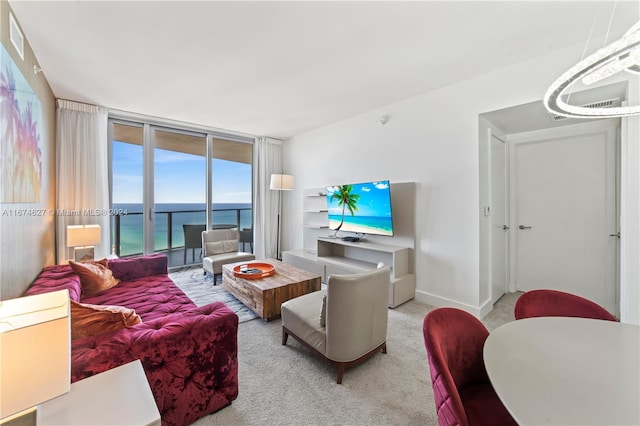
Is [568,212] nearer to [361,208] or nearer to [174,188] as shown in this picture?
[361,208]

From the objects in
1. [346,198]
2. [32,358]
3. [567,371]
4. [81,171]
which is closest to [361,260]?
[346,198]

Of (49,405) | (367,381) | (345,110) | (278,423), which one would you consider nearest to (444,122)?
(345,110)

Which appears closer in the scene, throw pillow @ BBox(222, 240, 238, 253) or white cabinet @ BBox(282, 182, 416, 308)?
white cabinet @ BBox(282, 182, 416, 308)

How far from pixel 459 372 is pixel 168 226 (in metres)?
5.11

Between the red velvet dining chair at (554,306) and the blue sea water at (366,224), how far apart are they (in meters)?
1.92

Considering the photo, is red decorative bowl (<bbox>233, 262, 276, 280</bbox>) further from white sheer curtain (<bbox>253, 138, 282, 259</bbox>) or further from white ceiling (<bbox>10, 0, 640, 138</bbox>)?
white ceiling (<bbox>10, 0, 640, 138</bbox>)

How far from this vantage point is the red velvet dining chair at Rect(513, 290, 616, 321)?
1490 mm

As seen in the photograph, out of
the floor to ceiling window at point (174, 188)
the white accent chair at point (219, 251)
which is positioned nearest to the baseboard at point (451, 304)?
the white accent chair at point (219, 251)

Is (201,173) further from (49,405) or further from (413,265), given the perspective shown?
(49,405)

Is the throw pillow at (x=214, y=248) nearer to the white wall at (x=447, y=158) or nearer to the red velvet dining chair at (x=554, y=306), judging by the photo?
the white wall at (x=447, y=158)

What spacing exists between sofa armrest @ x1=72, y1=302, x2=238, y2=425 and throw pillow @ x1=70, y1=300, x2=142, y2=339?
4 centimetres

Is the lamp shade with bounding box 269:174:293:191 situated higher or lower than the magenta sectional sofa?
higher

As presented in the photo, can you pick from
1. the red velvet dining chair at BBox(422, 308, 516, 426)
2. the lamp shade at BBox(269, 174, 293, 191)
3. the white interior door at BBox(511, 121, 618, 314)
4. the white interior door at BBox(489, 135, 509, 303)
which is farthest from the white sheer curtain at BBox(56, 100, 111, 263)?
the white interior door at BBox(511, 121, 618, 314)

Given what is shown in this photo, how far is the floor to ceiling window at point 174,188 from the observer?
427cm
